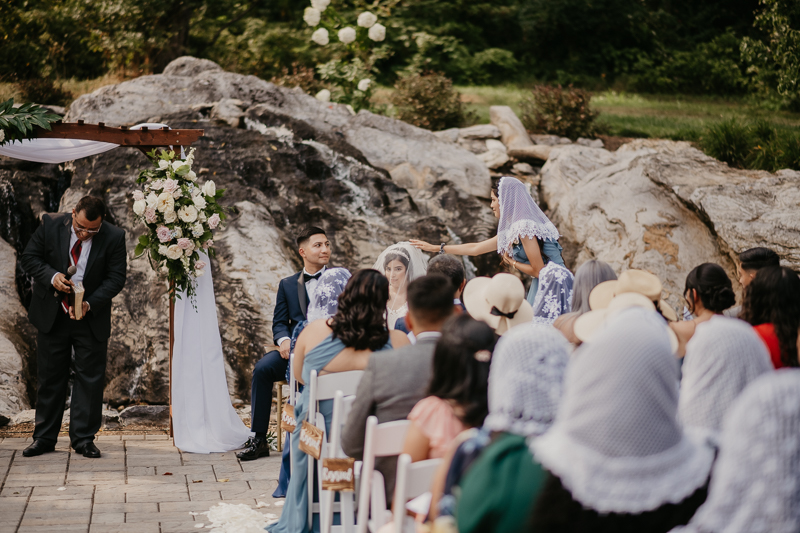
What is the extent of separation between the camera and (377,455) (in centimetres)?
304

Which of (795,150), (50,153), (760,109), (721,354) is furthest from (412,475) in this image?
(760,109)

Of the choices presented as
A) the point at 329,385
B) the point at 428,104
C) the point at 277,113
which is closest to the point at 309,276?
the point at 329,385

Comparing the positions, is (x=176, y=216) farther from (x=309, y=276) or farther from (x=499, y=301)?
(x=499, y=301)

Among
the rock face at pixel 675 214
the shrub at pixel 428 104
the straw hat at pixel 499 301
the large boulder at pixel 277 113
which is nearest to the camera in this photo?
the straw hat at pixel 499 301

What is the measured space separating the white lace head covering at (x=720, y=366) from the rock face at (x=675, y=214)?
6.49m

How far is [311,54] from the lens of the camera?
17750 mm

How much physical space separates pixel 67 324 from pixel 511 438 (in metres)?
4.72

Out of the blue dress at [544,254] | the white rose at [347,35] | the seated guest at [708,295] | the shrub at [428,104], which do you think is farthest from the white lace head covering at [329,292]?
the shrub at [428,104]

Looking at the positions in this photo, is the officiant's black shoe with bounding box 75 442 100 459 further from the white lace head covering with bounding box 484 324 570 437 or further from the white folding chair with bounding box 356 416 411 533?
the white lace head covering with bounding box 484 324 570 437

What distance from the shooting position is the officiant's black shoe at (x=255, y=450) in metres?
5.68

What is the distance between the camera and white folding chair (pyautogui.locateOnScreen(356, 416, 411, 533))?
2.89 meters

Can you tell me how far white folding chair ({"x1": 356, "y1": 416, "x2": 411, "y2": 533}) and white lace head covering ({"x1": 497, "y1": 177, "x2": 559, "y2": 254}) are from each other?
9.64 feet

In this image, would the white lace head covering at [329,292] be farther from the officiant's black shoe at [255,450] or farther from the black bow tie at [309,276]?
the officiant's black shoe at [255,450]

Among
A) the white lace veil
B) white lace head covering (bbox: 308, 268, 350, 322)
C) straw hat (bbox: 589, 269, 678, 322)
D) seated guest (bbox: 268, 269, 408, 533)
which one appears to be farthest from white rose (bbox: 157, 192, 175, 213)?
straw hat (bbox: 589, 269, 678, 322)
